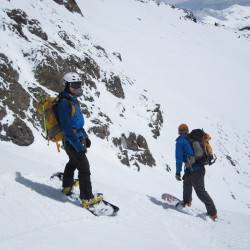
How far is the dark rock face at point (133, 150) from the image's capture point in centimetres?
1608

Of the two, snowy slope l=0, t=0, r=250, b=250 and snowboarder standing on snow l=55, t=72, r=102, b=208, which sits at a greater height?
snowboarder standing on snow l=55, t=72, r=102, b=208

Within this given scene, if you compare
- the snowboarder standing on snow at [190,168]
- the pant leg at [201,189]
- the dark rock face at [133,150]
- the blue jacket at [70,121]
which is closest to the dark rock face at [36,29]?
the dark rock face at [133,150]

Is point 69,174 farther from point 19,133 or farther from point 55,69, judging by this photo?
point 55,69

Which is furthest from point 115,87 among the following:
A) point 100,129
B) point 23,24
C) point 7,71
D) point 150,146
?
point 7,71

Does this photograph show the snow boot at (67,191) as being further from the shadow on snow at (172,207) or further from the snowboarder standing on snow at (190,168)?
the snowboarder standing on snow at (190,168)

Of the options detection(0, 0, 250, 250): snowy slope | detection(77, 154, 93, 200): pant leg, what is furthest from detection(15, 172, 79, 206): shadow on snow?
detection(77, 154, 93, 200): pant leg

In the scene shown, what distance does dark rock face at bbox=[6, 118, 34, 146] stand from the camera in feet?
39.4

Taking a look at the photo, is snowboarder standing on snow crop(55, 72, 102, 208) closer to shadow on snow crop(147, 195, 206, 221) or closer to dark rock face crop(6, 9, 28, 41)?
shadow on snow crop(147, 195, 206, 221)

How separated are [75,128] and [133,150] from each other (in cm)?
1021

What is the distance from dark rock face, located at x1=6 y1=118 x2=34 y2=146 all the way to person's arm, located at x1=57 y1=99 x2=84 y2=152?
575 cm

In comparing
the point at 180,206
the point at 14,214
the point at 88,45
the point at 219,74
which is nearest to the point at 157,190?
the point at 180,206

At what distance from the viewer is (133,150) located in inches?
661

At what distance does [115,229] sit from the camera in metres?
6.36

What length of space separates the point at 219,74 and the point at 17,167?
35.8 meters
